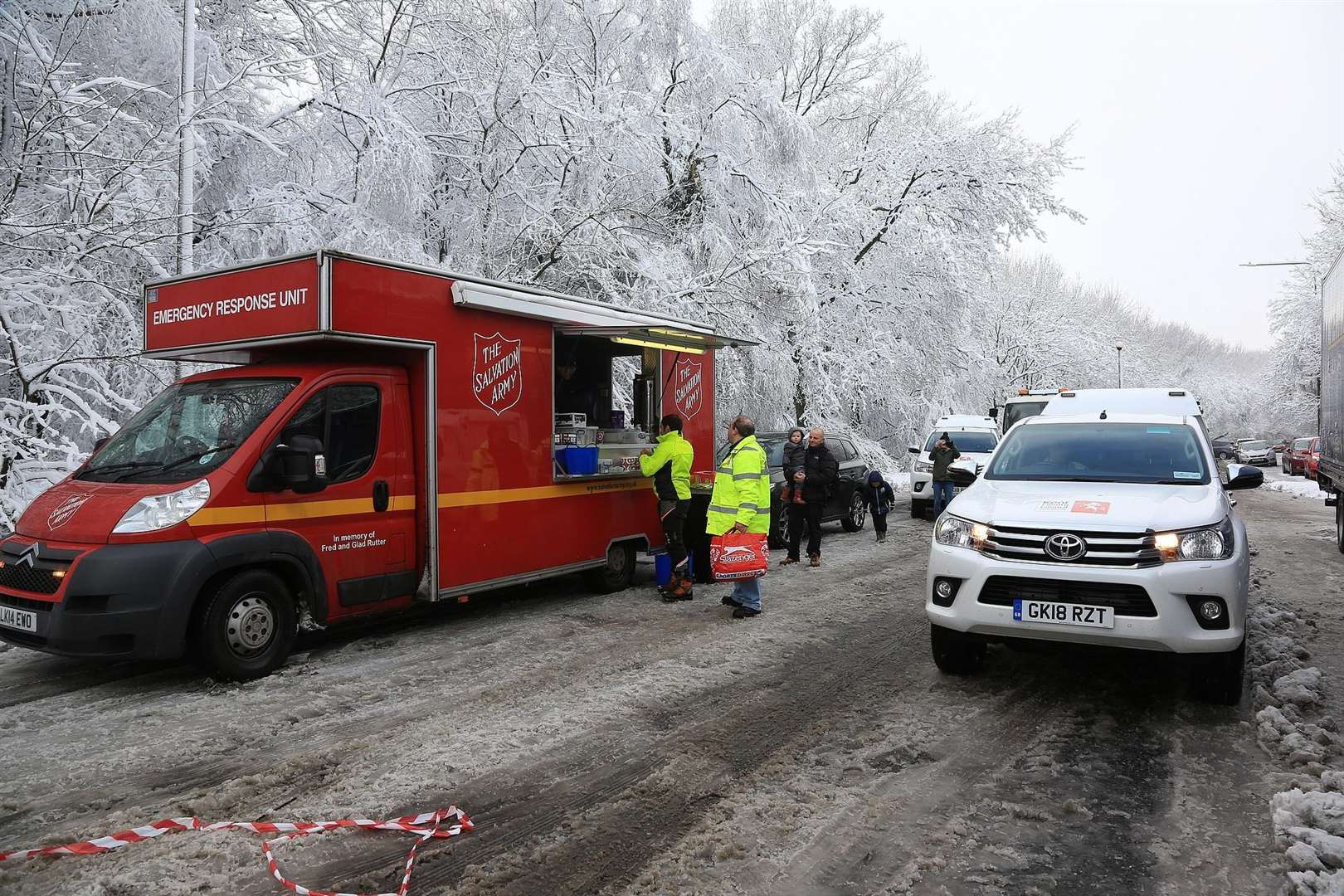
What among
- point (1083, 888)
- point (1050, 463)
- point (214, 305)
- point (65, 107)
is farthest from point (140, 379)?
point (1083, 888)

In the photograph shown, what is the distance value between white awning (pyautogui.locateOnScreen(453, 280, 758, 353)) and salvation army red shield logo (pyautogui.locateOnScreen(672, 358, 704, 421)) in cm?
24

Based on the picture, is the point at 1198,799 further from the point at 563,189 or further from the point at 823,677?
the point at 563,189

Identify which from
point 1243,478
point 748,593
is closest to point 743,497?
point 748,593

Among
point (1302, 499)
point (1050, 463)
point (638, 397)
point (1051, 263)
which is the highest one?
point (1051, 263)

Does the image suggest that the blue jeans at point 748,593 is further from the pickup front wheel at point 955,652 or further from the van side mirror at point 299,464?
the van side mirror at point 299,464

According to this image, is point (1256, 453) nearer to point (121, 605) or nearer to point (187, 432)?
→ point (187, 432)

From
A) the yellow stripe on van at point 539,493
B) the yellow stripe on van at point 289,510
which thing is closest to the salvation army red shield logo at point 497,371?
the yellow stripe on van at point 539,493

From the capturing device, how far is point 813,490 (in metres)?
10.7

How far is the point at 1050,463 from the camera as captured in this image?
621 centimetres

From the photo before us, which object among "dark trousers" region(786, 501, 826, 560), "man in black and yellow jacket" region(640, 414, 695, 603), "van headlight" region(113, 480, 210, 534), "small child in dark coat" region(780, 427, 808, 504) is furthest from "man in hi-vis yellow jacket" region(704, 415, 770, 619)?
"van headlight" region(113, 480, 210, 534)

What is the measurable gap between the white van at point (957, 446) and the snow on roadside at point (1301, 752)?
9.54 meters

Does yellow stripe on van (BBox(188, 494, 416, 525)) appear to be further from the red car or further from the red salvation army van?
the red car

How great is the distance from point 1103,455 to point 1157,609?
1809 millimetres

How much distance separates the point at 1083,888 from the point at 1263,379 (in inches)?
2321
